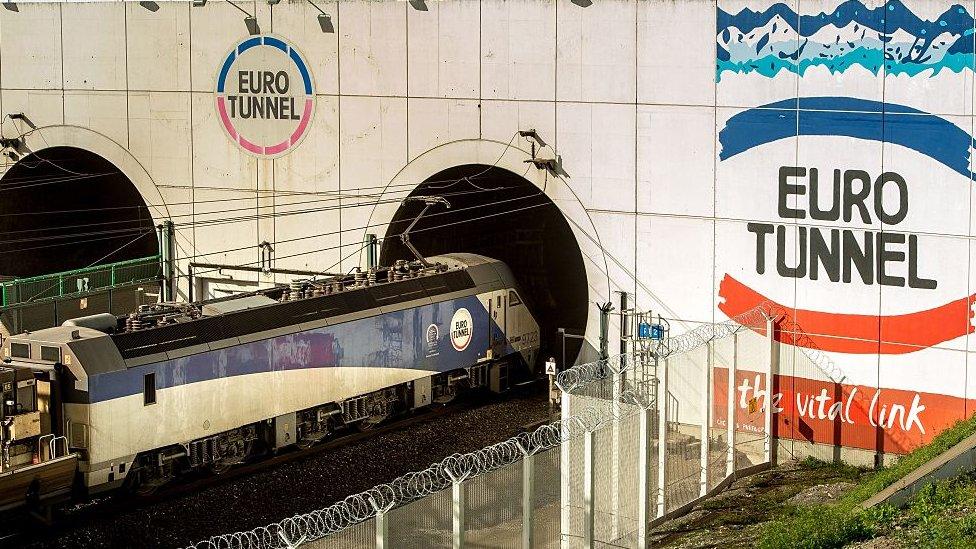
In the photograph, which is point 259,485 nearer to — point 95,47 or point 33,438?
point 33,438

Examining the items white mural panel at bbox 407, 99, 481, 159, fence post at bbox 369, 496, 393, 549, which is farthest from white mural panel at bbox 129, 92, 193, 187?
fence post at bbox 369, 496, 393, 549

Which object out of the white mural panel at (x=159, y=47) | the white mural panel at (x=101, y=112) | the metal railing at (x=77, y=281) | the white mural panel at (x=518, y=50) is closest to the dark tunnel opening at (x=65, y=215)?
the white mural panel at (x=101, y=112)

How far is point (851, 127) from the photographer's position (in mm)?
31297

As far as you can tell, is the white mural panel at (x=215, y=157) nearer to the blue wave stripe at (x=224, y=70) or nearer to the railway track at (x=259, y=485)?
the blue wave stripe at (x=224, y=70)

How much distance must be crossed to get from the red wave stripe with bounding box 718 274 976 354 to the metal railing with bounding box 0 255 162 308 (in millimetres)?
17783

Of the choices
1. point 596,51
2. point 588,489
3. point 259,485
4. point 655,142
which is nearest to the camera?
point 588,489

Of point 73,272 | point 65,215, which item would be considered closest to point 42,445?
point 73,272

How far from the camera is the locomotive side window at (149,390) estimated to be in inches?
1112

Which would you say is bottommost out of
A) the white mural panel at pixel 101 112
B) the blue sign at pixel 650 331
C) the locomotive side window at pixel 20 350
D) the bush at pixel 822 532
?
the bush at pixel 822 532

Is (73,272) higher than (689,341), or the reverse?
(73,272)

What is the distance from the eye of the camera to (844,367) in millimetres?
32031

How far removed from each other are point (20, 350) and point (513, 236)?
17911 mm

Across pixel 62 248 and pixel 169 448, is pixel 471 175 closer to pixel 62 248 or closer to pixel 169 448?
pixel 169 448

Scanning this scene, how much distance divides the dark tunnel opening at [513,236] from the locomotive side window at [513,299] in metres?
1.38
